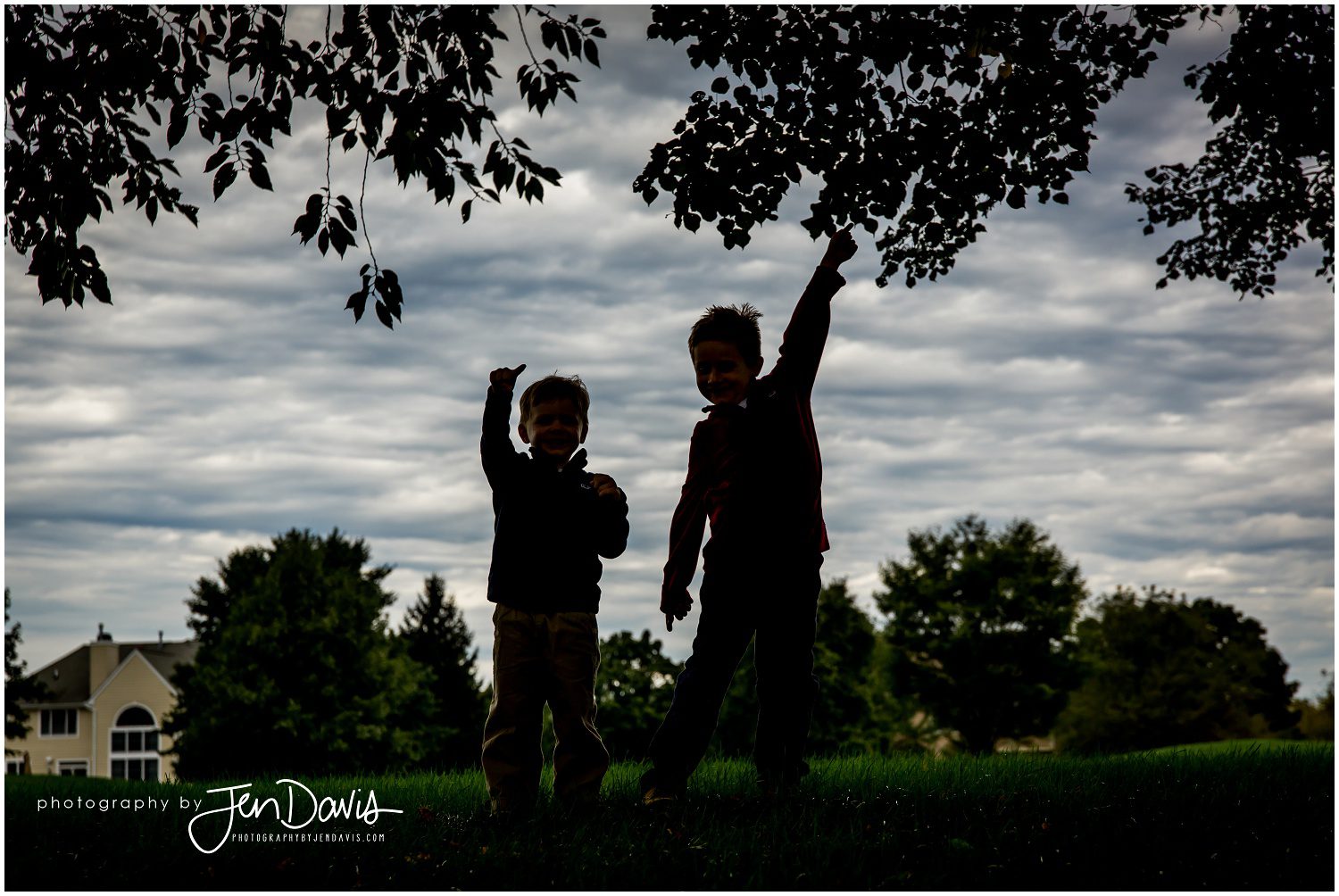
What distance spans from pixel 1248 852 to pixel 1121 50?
717 cm

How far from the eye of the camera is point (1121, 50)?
31.3 ft

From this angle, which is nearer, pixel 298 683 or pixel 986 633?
pixel 298 683

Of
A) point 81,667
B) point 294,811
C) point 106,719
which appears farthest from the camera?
point 81,667

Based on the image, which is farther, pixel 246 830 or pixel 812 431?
pixel 812 431

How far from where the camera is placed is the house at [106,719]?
222 feet

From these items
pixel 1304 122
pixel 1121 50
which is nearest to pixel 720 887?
pixel 1121 50

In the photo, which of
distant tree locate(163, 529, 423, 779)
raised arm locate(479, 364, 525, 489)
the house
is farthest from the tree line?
raised arm locate(479, 364, 525, 489)

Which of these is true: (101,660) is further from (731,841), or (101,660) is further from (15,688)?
(731,841)

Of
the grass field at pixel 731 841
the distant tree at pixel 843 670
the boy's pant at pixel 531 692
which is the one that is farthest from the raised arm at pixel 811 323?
the distant tree at pixel 843 670

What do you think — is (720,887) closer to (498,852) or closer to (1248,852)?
(498,852)

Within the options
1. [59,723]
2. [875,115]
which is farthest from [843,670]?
[59,723]

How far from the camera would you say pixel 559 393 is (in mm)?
6355

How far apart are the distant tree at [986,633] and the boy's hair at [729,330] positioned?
40645 mm

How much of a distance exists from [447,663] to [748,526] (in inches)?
1986
